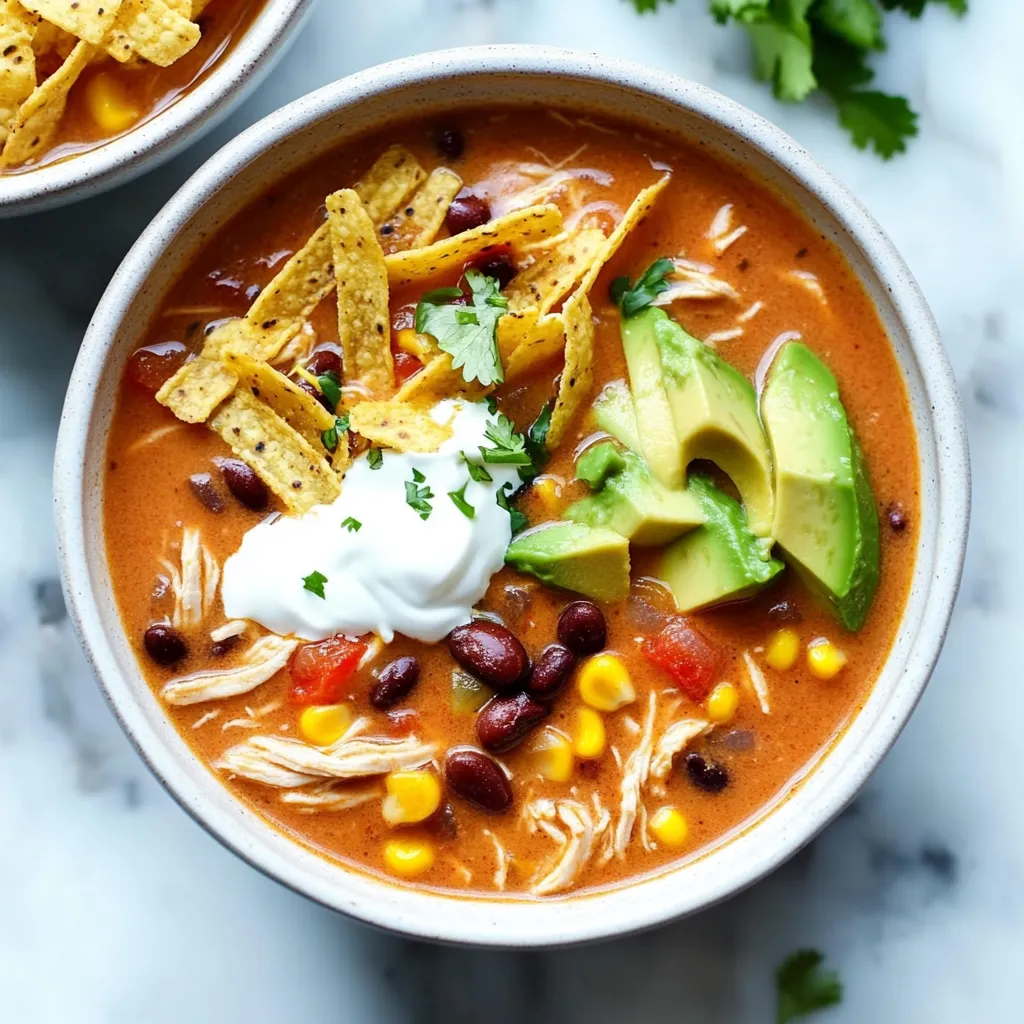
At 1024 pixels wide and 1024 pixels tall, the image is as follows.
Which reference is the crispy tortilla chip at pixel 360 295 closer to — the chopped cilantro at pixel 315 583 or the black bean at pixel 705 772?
the chopped cilantro at pixel 315 583

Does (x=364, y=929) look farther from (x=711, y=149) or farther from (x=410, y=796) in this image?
(x=711, y=149)

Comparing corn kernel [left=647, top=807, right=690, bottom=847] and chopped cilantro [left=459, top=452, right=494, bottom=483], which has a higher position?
chopped cilantro [left=459, top=452, right=494, bottom=483]

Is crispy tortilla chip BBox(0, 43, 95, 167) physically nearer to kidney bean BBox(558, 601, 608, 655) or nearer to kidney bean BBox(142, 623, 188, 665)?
kidney bean BBox(142, 623, 188, 665)

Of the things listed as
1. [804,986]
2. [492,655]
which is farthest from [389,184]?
[804,986]

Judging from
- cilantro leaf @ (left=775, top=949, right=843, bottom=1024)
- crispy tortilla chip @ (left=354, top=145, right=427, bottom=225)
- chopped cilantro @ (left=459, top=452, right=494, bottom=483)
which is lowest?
cilantro leaf @ (left=775, top=949, right=843, bottom=1024)

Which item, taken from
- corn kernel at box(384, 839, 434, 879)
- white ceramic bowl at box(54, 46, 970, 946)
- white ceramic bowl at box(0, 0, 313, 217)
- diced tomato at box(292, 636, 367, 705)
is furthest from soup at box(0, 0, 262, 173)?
corn kernel at box(384, 839, 434, 879)

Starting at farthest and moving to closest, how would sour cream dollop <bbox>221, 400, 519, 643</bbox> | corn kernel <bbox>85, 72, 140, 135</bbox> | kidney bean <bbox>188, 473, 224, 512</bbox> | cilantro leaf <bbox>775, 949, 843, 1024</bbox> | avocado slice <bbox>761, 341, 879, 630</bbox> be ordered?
cilantro leaf <bbox>775, 949, 843, 1024</bbox> → corn kernel <bbox>85, 72, 140, 135</bbox> → kidney bean <bbox>188, 473, 224, 512</bbox> → sour cream dollop <bbox>221, 400, 519, 643</bbox> → avocado slice <bbox>761, 341, 879, 630</bbox>
